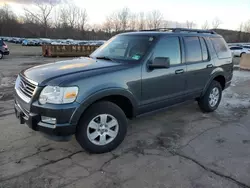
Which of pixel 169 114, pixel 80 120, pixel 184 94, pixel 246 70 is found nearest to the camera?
pixel 80 120

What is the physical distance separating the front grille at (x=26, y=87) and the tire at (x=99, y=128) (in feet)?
2.60

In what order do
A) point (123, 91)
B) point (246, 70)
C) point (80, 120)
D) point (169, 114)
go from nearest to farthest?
point (80, 120)
point (123, 91)
point (169, 114)
point (246, 70)

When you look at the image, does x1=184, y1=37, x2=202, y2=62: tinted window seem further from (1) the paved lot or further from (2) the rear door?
(1) the paved lot

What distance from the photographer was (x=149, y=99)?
12.6ft

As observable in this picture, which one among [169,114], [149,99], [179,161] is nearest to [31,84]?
[149,99]

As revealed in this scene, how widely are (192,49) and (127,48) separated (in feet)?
4.72

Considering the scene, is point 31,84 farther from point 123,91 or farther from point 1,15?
point 1,15

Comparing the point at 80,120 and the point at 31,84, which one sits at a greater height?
the point at 31,84

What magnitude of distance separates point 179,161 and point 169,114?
6.91 ft

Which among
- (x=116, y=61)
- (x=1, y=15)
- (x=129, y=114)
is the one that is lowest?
(x=129, y=114)

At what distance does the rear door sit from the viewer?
4438 mm

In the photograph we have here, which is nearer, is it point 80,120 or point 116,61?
point 80,120

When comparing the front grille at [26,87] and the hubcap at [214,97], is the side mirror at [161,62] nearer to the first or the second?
the front grille at [26,87]

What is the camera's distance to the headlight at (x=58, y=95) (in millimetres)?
2822
